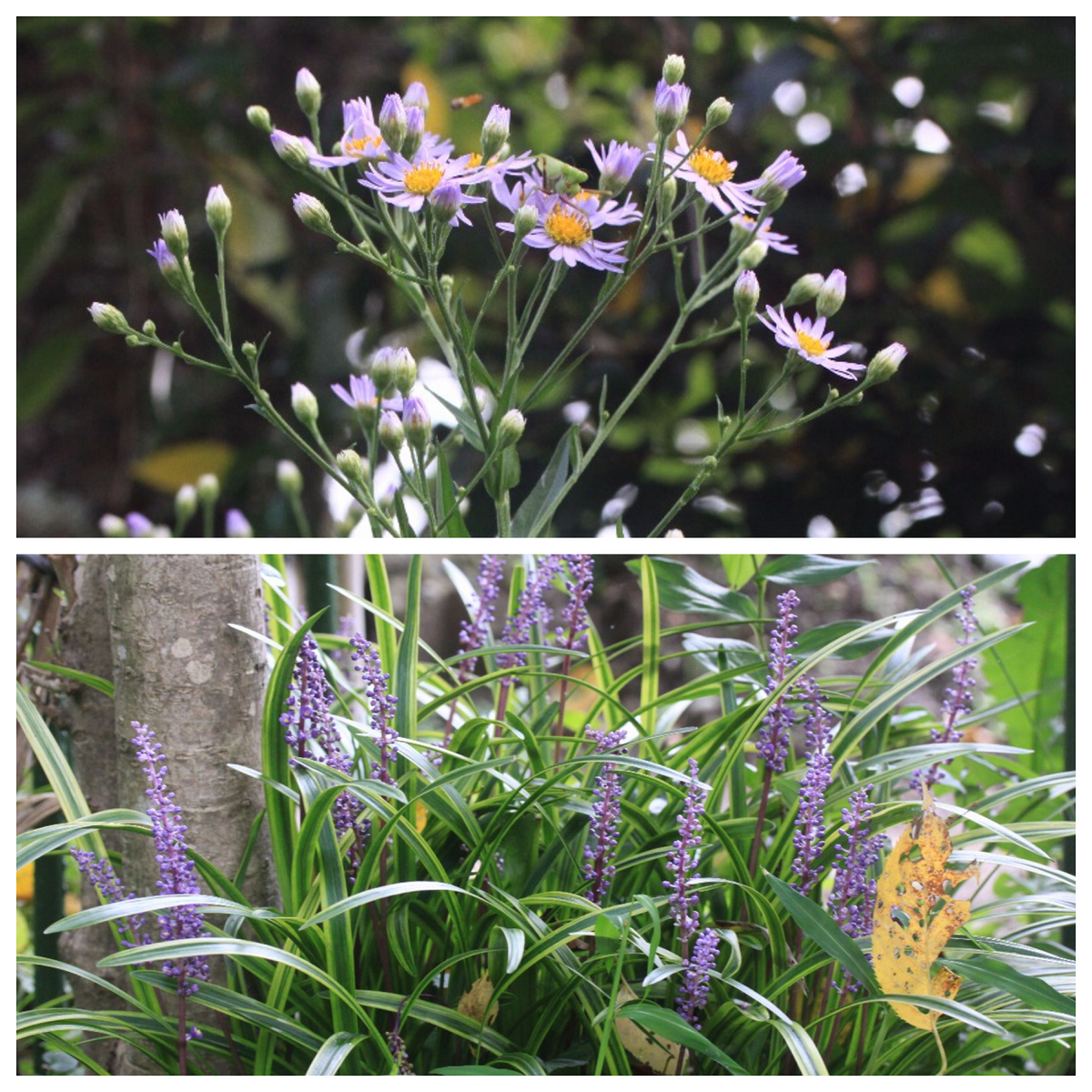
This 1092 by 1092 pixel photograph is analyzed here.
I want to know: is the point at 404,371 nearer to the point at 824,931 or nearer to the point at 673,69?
the point at 673,69

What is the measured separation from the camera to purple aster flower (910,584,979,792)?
2.04 feet

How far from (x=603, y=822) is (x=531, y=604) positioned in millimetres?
138

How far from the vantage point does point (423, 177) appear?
0.48 m

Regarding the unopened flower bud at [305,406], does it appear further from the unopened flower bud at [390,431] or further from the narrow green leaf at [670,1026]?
the narrow green leaf at [670,1026]

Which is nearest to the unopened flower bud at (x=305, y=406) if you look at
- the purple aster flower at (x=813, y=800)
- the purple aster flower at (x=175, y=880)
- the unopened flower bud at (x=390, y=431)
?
the unopened flower bud at (x=390, y=431)

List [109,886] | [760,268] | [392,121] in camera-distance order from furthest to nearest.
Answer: [760,268] → [109,886] → [392,121]

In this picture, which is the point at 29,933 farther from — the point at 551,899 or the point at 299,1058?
the point at 551,899

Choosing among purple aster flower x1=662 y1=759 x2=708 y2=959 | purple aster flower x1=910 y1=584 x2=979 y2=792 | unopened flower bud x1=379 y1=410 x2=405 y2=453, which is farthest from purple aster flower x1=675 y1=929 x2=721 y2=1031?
unopened flower bud x1=379 y1=410 x2=405 y2=453

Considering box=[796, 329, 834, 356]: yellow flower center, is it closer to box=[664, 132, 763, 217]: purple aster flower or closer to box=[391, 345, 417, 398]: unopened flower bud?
box=[664, 132, 763, 217]: purple aster flower

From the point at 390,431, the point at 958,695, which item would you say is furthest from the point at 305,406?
the point at 958,695

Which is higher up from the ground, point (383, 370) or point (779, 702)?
point (383, 370)

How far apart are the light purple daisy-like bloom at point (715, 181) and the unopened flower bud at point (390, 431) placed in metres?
0.16

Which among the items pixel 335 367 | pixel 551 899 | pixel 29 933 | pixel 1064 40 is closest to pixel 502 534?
pixel 551 899

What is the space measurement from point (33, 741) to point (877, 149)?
0.93 meters
